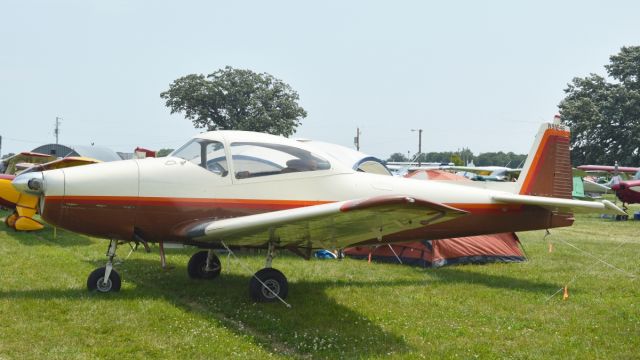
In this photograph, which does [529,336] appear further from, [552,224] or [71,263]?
[71,263]

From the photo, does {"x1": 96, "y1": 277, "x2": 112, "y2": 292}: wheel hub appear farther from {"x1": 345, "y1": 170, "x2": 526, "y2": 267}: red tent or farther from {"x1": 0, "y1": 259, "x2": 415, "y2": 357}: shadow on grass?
{"x1": 345, "y1": 170, "x2": 526, "y2": 267}: red tent

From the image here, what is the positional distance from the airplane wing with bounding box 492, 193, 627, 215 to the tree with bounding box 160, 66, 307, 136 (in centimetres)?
4956

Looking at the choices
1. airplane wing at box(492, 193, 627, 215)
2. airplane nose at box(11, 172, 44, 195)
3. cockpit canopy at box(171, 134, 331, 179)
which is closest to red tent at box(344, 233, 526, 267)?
airplane wing at box(492, 193, 627, 215)

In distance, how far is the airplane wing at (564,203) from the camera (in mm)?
6559

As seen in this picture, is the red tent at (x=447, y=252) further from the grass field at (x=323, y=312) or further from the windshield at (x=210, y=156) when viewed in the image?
the windshield at (x=210, y=156)

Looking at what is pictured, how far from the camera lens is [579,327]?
5684 millimetres

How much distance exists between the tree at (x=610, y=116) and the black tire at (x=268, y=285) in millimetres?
49229

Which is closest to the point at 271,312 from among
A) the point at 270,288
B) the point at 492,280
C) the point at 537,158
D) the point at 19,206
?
the point at 270,288

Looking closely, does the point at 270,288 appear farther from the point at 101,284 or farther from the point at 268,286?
the point at 101,284

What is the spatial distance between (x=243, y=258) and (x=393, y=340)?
4893 mm

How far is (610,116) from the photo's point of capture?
49.4 meters

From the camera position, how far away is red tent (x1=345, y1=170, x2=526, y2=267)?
30.3 feet

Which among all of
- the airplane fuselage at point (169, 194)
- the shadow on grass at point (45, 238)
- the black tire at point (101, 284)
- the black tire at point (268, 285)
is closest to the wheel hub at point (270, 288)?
the black tire at point (268, 285)

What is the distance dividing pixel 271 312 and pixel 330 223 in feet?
4.38
